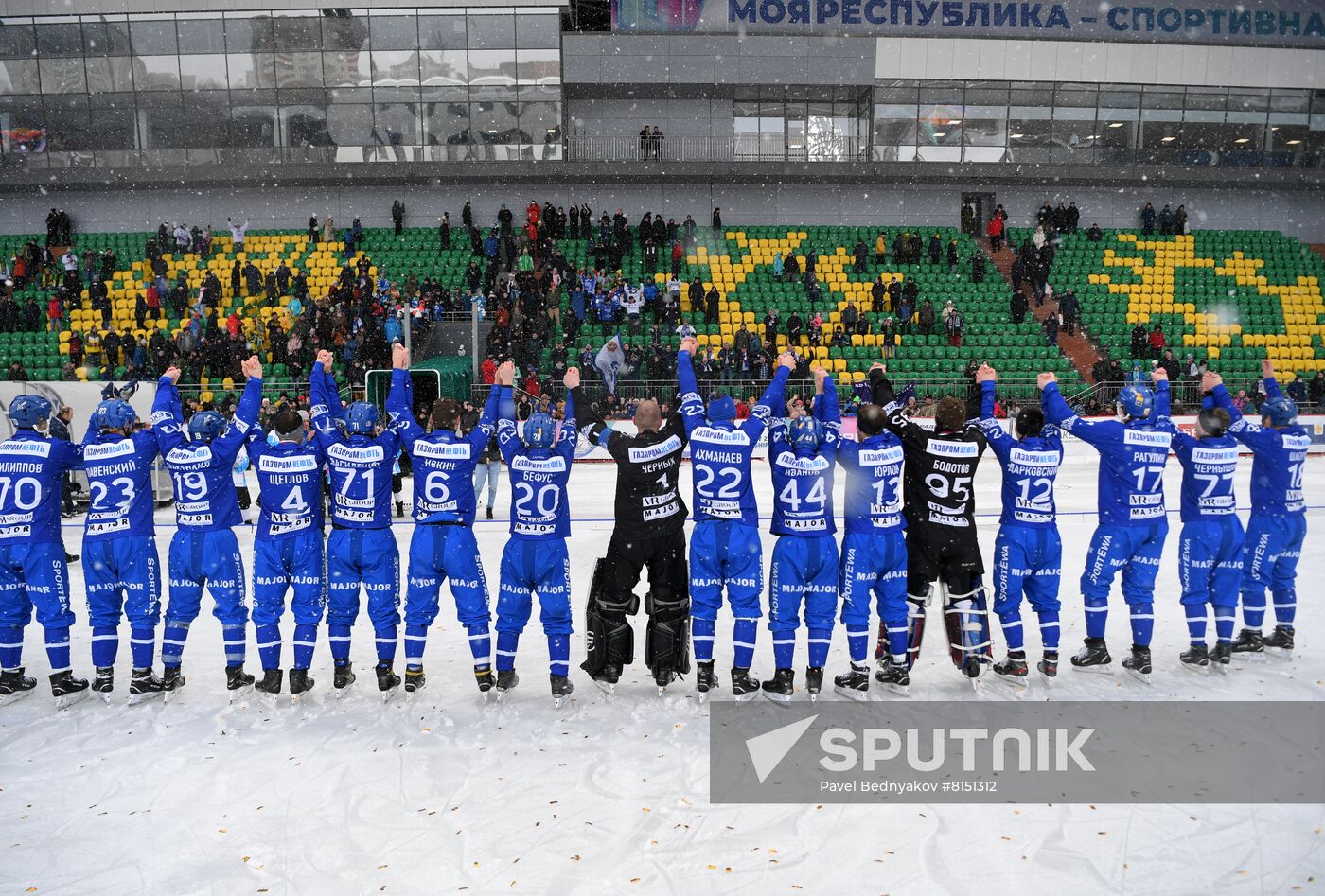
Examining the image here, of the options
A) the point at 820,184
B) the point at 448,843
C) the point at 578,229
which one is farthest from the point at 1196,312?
the point at 448,843

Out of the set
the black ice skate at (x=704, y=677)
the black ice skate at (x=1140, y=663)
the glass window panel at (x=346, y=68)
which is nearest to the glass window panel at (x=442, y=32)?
the glass window panel at (x=346, y=68)

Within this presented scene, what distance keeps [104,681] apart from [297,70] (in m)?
25.9

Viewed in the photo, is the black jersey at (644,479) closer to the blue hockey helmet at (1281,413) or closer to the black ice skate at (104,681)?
the black ice skate at (104,681)

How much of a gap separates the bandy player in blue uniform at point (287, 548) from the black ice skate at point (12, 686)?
1.96m

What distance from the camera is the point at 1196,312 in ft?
89.4

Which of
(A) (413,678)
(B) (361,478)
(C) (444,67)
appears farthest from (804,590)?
(C) (444,67)

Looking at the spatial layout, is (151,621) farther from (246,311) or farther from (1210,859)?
(246,311)

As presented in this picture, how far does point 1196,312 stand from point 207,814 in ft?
96.0

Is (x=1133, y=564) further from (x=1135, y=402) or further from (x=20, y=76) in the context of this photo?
(x=20, y=76)

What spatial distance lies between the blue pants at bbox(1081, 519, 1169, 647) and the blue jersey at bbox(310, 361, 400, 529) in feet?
17.7

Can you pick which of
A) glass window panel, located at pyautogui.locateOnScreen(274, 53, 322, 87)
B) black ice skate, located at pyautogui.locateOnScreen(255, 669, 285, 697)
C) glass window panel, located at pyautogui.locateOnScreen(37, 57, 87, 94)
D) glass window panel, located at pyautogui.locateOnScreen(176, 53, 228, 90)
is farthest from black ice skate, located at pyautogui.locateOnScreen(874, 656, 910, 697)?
glass window panel, located at pyautogui.locateOnScreen(37, 57, 87, 94)

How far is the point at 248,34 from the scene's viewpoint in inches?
1110

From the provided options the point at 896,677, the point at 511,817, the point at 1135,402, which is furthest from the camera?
the point at 1135,402

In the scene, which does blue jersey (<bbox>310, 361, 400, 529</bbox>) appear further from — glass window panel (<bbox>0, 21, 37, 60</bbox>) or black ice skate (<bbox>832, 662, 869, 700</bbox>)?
glass window panel (<bbox>0, 21, 37, 60</bbox>)
